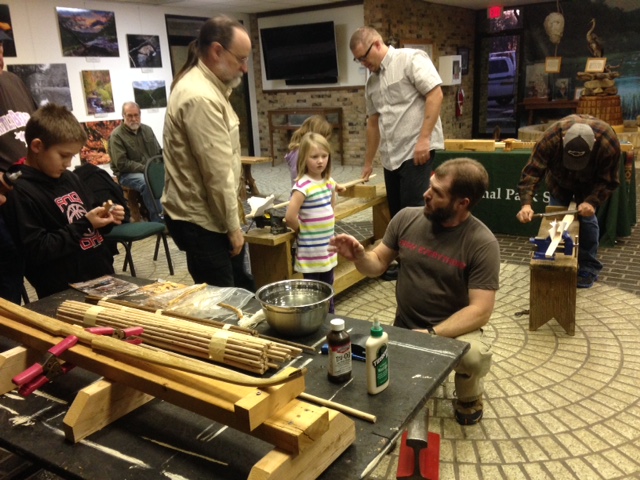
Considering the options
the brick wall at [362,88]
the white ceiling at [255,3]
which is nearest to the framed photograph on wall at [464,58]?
the brick wall at [362,88]

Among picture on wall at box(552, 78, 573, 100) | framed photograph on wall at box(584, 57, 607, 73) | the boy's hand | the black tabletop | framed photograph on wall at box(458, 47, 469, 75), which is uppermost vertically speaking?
framed photograph on wall at box(458, 47, 469, 75)

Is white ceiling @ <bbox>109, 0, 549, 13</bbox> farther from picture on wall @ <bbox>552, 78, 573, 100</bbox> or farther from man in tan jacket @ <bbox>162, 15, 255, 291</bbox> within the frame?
man in tan jacket @ <bbox>162, 15, 255, 291</bbox>

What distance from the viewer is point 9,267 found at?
2.63m

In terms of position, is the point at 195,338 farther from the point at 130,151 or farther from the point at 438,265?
the point at 130,151

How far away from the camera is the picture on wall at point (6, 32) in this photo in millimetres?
6719

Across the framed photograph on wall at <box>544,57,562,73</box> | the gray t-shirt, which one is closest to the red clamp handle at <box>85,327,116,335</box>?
the gray t-shirt

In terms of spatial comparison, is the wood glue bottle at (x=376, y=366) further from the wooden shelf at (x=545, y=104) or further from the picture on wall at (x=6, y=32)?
the wooden shelf at (x=545, y=104)

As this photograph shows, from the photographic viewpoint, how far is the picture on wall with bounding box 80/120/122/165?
7.83 meters

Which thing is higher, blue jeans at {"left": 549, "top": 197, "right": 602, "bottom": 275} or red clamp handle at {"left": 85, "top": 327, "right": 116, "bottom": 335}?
red clamp handle at {"left": 85, "top": 327, "right": 116, "bottom": 335}

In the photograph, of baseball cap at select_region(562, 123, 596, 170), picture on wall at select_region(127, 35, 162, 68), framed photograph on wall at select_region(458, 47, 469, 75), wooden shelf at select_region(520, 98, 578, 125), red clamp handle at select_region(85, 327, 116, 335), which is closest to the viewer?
red clamp handle at select_region(85, 327, 116, 335)

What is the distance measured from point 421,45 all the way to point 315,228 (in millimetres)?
8739

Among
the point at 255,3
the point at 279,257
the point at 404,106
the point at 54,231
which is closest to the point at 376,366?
the point at 54,231

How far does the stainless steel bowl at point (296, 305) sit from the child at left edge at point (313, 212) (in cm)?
137

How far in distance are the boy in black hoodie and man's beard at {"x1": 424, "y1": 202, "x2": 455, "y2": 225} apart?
4.82 ft
